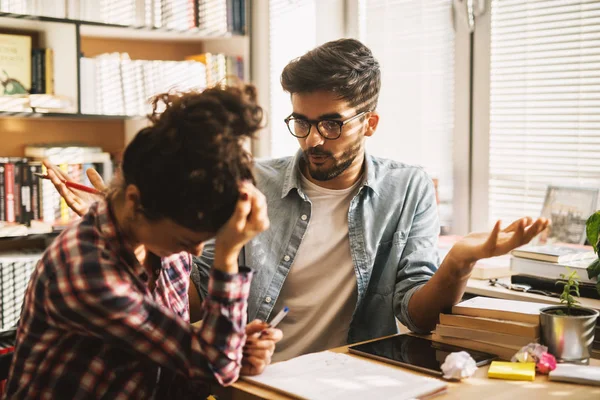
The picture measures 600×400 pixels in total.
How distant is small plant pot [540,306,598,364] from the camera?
136cm

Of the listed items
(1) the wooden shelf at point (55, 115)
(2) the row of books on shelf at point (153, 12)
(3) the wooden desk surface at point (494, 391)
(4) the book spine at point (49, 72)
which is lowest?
(3) the wooden desk surface at point (494, 391)

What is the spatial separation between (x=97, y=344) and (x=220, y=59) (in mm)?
2242

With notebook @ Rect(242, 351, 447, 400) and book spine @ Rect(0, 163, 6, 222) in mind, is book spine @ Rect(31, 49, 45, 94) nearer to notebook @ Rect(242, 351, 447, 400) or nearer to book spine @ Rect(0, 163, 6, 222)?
book spine @ Rect(0, 163, 6, 222)

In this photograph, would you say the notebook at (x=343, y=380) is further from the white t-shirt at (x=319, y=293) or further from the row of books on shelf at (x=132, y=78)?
the row of books on shelf at (x=132, y=78)

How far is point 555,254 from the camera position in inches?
80.4

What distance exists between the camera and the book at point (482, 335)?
4.62 feet

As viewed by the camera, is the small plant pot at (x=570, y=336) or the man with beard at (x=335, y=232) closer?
the small plant pot at (x=570, y=336)

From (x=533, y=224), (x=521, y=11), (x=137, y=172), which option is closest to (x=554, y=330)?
(x=533, y=224)

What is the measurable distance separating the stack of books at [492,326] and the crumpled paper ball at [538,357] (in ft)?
0.11

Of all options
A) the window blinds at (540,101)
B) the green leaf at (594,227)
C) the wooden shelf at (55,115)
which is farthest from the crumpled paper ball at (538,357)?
the wooden shelf at (55,115)

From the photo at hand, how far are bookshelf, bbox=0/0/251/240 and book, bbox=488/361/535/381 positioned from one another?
199 cm

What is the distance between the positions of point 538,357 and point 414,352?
238 millimetres

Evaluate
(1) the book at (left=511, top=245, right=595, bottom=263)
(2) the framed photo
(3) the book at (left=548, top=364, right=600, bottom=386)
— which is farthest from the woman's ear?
(2) the framed photo

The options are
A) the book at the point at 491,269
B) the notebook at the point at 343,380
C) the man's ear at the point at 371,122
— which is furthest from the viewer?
the book at the point at 491,269
